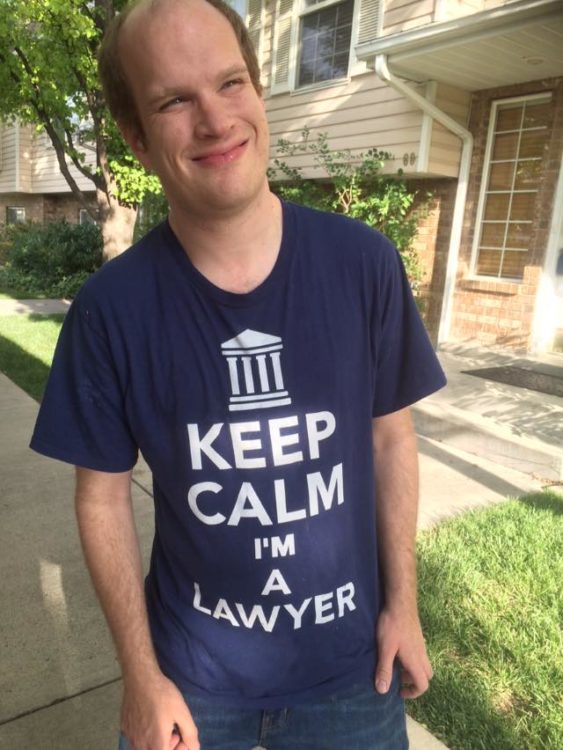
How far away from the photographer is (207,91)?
1.15 metres

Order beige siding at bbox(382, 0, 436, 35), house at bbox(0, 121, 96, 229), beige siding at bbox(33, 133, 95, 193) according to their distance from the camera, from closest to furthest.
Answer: beige siding at bbox(382, 0, 436, 35) < beige siding at bbox(33, 133, 95, 193) < house at bbox(0, 121, 96, 229)

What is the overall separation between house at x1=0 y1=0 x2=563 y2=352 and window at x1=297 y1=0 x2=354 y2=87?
0.9 inches

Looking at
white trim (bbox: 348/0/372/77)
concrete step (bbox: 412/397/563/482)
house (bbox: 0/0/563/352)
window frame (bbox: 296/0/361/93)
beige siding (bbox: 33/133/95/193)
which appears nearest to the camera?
concrete step (bbox: 412/397/563/482)

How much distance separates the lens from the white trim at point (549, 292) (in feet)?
22.1

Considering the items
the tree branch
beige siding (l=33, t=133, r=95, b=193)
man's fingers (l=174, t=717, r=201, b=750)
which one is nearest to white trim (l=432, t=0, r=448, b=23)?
the tree branch

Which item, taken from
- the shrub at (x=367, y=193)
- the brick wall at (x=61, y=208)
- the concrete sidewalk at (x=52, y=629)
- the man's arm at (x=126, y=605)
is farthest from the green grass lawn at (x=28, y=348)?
the brick wall at (x=61, y=208)

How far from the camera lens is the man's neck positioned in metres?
1.19

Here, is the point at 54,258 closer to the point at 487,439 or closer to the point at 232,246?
the point at 487,439

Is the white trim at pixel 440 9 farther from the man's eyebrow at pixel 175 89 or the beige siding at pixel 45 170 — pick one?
the beige siding at pixel 45 170

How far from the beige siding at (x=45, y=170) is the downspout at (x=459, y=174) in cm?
1254

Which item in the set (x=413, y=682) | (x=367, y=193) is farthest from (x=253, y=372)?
(x=367, y=193)

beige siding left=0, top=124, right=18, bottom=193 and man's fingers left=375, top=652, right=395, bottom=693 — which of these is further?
beige siding left=0, top=124, right=18, bottom=193

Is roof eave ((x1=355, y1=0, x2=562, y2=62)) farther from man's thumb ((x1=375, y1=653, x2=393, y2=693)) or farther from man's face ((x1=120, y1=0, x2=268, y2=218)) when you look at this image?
man's thumb ((x1=375, y1=653, x2=393, y2=693))

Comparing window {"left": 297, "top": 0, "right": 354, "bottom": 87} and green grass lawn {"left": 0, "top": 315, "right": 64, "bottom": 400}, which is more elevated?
window {"left": 297, "top": 0, "right": 354, "bottom": 87}
